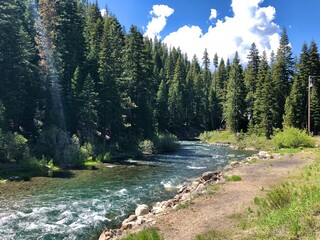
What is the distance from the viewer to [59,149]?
3428 centimetres

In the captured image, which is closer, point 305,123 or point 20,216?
point 20,216

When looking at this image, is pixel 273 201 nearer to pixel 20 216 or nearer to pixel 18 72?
pixel 20 216

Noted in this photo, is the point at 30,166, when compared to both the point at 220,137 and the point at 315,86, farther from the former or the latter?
the point at 220,137

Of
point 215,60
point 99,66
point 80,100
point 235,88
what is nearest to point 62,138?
point 80,100

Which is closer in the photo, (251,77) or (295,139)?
(295,139)

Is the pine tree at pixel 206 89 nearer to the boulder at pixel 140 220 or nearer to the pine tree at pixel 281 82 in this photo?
the pine tree at pixel 281 82

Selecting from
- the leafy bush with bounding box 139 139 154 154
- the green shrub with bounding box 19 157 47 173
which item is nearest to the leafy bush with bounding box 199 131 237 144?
the leafy bush with bounding box 139 139 154 154

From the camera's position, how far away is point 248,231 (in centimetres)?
970

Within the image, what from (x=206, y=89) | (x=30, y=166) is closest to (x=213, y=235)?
(x=30, y=166)

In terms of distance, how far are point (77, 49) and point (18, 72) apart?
14.8m

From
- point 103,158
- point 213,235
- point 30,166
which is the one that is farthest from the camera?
point 103,158

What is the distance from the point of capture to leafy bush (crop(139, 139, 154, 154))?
47584mm

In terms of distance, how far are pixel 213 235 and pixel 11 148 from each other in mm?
24600

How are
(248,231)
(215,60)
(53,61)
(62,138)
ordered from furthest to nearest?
(215,60) → (53,61) → (62,138) → (248,231)
